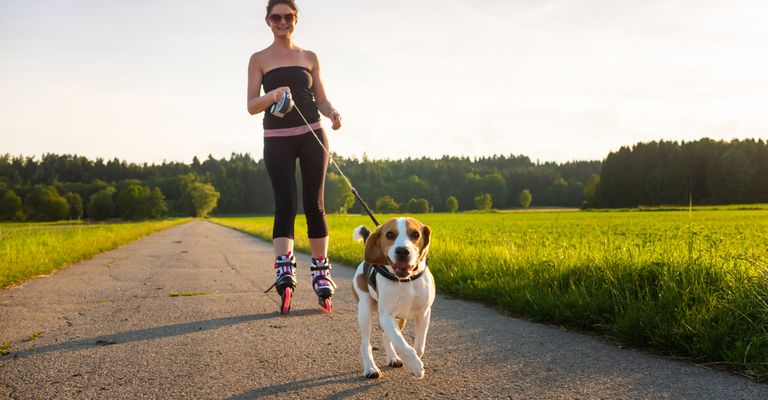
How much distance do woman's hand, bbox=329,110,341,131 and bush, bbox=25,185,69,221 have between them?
274 feet

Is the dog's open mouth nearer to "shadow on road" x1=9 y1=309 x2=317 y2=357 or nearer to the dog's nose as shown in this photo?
the dog's nose

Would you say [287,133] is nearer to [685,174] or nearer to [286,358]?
[286,358]

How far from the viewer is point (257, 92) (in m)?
4.91

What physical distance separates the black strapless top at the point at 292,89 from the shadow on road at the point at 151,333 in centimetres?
175

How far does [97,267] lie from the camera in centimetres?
967

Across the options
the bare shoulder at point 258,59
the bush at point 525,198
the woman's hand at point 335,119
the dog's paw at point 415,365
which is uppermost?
the bare shoulder at point 258,59

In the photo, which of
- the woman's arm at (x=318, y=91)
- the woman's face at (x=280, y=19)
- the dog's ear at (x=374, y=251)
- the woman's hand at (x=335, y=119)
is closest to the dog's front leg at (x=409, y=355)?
the dog's ear at (x=374, y=251)

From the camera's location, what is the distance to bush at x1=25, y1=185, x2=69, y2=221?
245 feet

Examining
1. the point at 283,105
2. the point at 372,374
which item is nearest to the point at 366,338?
the point at 372,374

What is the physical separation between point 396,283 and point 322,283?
2.08 m

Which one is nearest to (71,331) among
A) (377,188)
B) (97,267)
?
(97,267)

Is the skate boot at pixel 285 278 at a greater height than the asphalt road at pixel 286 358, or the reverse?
the skate boot at pixel 285 278

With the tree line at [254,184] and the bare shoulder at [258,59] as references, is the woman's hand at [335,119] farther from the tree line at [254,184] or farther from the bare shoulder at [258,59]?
the tree line at [254,184]

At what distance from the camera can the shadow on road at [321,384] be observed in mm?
2617
